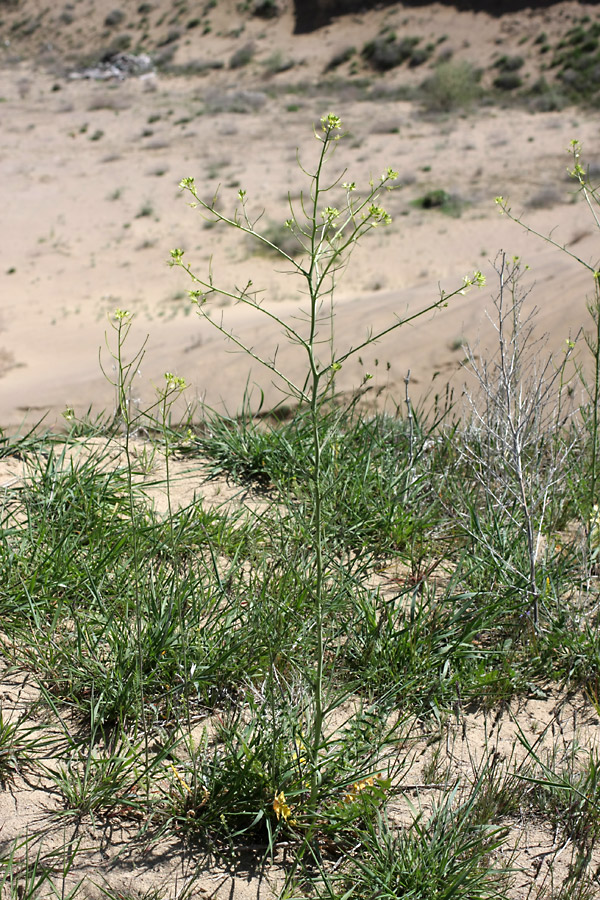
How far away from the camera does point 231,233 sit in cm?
1464

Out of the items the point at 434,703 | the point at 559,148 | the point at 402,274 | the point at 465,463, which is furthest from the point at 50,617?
the point at 559,148

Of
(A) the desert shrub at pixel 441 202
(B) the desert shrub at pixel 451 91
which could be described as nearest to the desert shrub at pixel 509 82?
(B) the desert shrub at pixel 451 91

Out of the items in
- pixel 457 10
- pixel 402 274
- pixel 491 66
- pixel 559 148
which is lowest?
pixel 402 274

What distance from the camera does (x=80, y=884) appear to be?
1954 millimetres

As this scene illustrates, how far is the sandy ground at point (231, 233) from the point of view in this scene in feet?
23.9

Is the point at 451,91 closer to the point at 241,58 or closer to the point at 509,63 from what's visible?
the point at 509,63

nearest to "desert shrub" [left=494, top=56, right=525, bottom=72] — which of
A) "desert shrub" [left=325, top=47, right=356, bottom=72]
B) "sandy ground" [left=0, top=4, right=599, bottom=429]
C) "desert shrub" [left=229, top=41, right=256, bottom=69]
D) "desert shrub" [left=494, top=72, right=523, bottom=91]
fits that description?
"desert shrub" [left=494, top=72, right=523, bottom=91]

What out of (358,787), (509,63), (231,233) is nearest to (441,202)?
(231,233)

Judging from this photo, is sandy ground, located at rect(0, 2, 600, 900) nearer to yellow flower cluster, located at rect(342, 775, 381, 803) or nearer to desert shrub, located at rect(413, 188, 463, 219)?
yellow flower cluster, located at rect(342, 775, 381, 803)

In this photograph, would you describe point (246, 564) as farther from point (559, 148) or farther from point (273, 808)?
point (559, 148)

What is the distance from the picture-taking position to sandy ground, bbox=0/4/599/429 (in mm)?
7270

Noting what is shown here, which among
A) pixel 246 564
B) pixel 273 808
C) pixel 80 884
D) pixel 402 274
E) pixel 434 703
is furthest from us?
pixel 402 274

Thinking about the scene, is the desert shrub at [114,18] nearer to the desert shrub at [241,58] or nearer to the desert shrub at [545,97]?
the desert shrub at [241,58]

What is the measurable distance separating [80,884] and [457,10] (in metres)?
40.6
